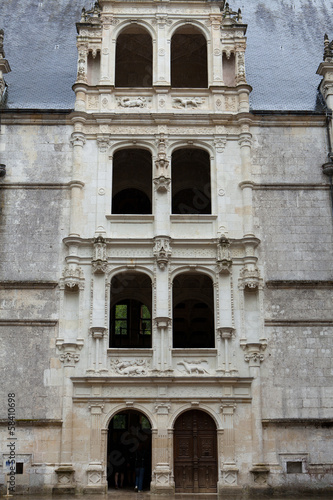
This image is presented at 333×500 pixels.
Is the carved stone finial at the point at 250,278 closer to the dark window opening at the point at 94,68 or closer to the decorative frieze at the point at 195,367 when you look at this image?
the decorative frieze at the point at 195,367

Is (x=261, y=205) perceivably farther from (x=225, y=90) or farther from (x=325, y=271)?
(x=225, y=90)

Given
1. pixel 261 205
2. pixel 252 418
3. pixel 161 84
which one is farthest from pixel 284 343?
pixel 161 84

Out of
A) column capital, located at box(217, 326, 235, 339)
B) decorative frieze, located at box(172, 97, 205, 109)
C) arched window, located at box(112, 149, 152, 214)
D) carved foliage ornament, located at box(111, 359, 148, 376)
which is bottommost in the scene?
carved foliage ornament, located at box(111, 359, 148, 376)

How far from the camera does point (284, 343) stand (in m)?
21.1

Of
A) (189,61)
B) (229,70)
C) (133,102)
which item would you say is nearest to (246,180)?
(229,70)

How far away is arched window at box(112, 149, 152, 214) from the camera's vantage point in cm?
2508

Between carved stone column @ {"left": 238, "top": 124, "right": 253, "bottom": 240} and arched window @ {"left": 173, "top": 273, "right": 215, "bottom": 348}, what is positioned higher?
carved stone column @ {"left": 238, "top": 124, "right": 253, "bottom": 240}

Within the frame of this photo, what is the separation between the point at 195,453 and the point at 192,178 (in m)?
11.2

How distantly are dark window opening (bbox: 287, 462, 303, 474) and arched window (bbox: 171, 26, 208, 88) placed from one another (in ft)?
51.7

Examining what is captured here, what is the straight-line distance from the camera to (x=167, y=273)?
21.6 metres

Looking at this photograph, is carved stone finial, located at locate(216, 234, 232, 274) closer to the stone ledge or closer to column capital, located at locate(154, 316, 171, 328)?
Result: column capital, located at locate(154, 316, 171, 328)

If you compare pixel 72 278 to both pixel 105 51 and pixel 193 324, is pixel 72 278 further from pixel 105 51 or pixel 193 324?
pixel 105 51

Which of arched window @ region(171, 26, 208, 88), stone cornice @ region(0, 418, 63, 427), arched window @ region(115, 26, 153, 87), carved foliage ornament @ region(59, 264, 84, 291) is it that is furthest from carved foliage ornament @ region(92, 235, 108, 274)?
arched window @ region(171, 26, 208, 88)

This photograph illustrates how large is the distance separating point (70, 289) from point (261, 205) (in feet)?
24.1
